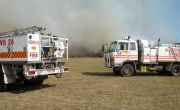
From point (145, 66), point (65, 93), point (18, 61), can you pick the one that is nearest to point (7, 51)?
point (18, 61)

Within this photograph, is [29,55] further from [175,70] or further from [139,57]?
[175,70]

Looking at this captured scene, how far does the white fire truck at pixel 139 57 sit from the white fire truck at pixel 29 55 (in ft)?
24.2

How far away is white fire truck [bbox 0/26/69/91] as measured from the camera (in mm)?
11141

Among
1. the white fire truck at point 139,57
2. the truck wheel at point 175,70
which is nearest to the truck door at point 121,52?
→ the white fire truck at point 139,57

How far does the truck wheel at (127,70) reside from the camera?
1948 centimetres

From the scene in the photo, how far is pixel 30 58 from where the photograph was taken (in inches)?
438

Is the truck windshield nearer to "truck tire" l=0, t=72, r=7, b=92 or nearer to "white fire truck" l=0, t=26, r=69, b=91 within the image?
"white fire truck" l=0, t=26, r=69, b=91

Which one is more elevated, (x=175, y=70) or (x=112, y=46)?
(x=112, y=46)

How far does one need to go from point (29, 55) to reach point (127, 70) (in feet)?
32.9

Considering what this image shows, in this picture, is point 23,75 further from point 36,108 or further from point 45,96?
point 36,108

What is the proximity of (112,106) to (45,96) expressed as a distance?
128 inches

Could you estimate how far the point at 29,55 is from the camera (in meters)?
11.1

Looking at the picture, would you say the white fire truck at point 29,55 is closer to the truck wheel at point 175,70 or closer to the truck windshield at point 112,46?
the truck windshield at point 112,46

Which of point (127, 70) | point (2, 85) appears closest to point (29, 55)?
point (2, 85)
